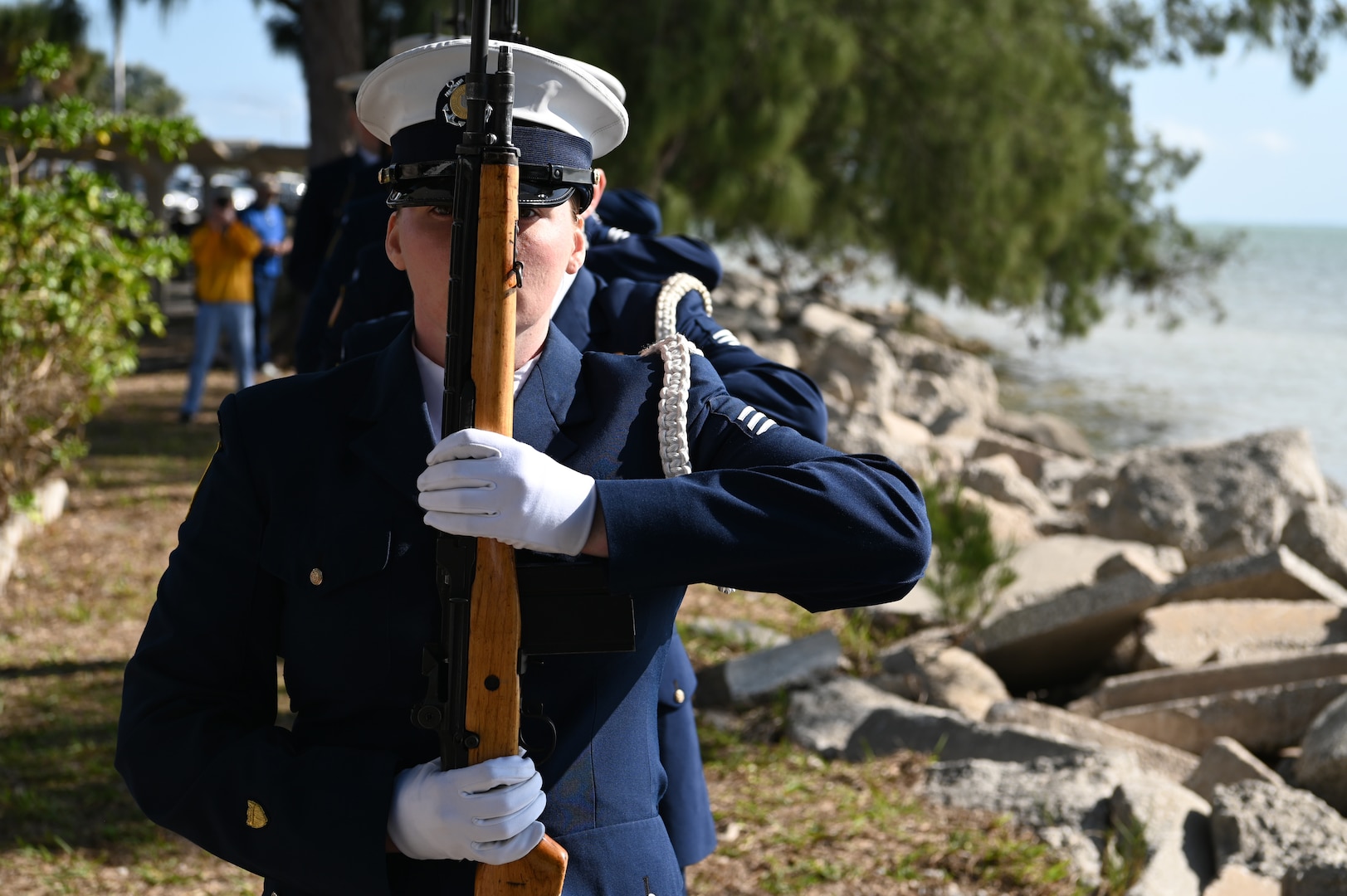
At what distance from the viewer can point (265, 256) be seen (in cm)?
1166

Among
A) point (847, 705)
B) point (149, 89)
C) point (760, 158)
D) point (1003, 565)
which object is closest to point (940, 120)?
point (760, 158)

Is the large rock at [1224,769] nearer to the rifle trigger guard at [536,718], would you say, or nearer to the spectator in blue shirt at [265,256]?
the rifle trigger guard at [536,718]

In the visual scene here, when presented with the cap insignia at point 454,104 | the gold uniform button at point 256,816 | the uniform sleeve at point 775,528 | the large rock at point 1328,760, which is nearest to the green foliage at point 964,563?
the large rock at point 1328,760

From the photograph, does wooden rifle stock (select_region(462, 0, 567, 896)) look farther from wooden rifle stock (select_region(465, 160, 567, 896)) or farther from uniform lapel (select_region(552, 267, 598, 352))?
uniform lapel (select_region(552, 267, 598, 352))

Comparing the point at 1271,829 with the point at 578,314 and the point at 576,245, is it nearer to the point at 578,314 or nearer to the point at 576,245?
the point at 578,314

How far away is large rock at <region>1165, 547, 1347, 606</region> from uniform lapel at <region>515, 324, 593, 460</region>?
4.38 m

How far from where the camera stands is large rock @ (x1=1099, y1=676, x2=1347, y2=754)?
4496 millimetres

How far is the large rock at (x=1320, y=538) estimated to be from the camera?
6.43 meters

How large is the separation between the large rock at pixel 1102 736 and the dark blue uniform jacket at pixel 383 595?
9.67ft

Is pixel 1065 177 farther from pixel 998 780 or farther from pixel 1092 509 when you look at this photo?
pixel 998 780

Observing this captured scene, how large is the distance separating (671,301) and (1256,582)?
4100 millimetres

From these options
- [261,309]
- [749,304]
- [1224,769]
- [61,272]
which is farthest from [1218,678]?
[749,304]

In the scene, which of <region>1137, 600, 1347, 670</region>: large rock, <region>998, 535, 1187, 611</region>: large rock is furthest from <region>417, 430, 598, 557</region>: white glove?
<region>998, 535, 1187, 611</region>: large rock

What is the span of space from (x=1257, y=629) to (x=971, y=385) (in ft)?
26.7
